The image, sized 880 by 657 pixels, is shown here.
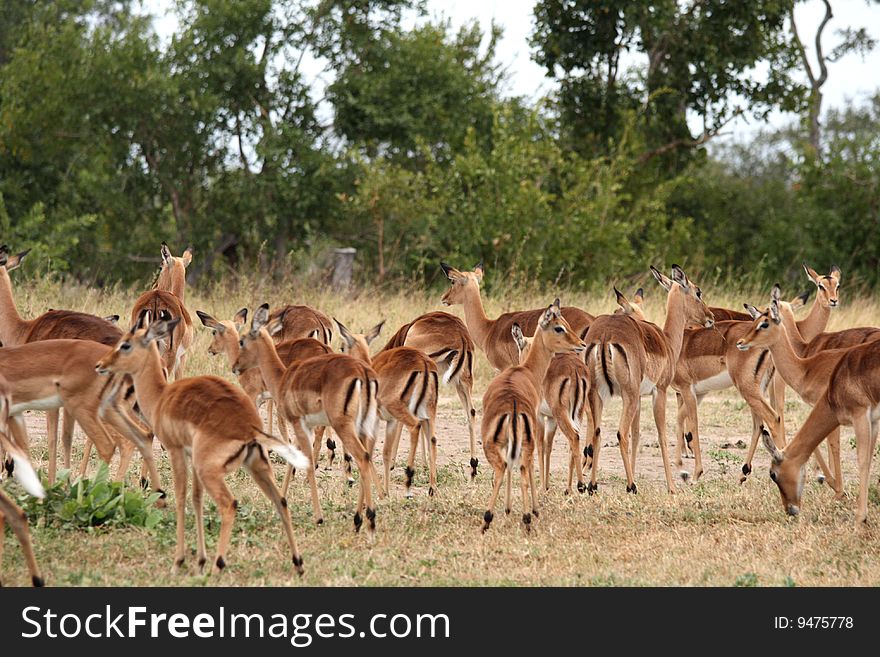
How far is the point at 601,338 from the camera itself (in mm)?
7586

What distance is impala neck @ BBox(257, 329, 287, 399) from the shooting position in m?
6.77

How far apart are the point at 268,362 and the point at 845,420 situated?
3255mm

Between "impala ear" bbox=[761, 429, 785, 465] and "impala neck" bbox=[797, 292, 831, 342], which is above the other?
"impala neck" bbox=[797, 292, 831, 342]

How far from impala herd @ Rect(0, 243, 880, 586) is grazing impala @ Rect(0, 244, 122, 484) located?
0.01 metres

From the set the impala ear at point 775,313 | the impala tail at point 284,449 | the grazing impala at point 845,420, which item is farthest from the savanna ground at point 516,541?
the impala ear at point 775,313

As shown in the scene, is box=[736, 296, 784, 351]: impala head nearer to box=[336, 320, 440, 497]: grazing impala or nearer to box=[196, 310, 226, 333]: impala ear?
box=[336, 320, 440, 497]: grazing impala

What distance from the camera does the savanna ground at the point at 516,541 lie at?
17.6ft

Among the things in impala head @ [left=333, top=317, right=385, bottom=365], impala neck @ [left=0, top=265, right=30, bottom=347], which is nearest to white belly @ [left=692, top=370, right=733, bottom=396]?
impala head @ [left=333, top=317, right=385, bottom=365]

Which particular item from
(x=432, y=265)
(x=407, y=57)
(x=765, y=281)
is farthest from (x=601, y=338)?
(x=765, y=281)

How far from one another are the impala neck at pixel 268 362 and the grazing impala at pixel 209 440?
1026 millimetres

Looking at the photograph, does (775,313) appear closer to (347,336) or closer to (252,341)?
(347,336)

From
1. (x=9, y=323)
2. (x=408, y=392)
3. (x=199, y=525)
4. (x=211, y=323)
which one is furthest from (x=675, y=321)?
(x=9, y=323)

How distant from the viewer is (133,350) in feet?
19.1

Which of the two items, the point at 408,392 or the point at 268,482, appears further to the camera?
the point at 408,392
